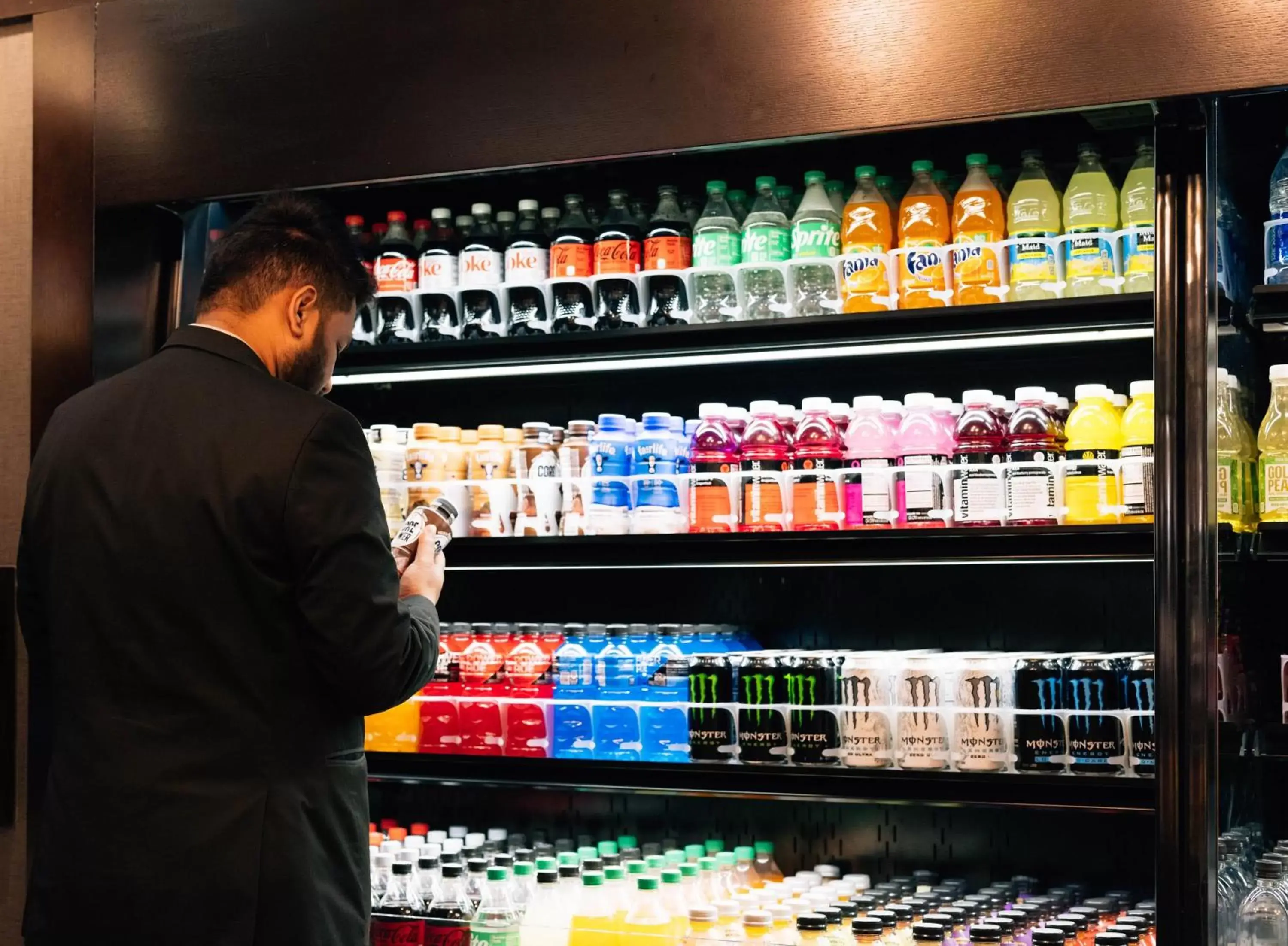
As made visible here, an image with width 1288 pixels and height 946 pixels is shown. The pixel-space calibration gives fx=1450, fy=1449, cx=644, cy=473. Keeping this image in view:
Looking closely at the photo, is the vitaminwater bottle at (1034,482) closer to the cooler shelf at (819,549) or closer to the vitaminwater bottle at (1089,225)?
the cooler shelf at (819,549)

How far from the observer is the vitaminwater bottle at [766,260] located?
3029mm

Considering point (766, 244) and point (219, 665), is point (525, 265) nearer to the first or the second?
point (766, 244)

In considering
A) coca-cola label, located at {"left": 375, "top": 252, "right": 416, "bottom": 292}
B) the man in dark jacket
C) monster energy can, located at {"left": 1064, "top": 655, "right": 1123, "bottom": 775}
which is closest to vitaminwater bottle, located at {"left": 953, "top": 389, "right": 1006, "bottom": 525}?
monster energy can, located at {"left": 1064, "top": 655, "right": 1123, "bottom": 775}

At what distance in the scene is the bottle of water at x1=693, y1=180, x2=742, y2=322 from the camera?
3084 mm

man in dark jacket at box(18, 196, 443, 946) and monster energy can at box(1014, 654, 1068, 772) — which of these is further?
monster energy can at box(1014, 654, 1068, 772)

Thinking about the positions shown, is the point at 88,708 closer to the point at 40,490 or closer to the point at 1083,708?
the point at 40,490

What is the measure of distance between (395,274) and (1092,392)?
156 centimetres

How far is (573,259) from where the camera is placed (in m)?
3.18

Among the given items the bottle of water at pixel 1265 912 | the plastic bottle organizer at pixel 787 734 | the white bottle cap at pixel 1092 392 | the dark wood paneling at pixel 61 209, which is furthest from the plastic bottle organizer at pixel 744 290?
the bottle of water at pixel 1265 912

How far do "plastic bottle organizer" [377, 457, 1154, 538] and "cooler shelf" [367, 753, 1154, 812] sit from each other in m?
0.48

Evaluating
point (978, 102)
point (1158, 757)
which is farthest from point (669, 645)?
point (978, 102)

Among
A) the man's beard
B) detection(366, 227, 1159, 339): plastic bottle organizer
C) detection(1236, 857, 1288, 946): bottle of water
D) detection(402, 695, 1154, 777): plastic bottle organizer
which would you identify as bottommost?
detection(1236, 857, 1288, 946): bottle of water

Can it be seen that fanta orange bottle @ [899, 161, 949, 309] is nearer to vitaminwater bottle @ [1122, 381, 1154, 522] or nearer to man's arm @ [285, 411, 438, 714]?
vitaminwater bottle @ [1122, 381, 1154, 522]

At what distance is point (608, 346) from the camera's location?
2.98m
